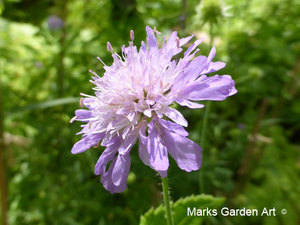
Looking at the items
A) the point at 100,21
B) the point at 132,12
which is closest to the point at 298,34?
the point at 132,12

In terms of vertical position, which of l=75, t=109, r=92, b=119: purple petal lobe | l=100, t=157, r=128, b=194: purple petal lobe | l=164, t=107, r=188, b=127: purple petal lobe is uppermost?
l=75, t=109, r=92, b=119: purple petal lobe

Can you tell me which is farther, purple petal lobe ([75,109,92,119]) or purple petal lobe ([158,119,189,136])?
purple petal lobe ([75,109,92,119])

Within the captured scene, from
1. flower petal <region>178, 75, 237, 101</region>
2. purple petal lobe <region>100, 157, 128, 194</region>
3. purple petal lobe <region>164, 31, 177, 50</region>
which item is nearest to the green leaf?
purple petal lobe <region>100, 157, 128, 194</region>

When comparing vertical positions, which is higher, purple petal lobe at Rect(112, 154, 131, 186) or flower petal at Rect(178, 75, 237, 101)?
flower petal at Rect(178, 75, 237, 101)

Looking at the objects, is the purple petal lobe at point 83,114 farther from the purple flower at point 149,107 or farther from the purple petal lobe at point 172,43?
the purple petal lobe at point 172,43

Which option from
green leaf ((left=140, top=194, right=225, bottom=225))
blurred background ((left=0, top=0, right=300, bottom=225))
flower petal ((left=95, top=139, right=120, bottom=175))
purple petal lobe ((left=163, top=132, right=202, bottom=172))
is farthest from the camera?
blurred background ((left=0, top=0, right=300, bottom=225))

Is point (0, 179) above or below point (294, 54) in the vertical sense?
below

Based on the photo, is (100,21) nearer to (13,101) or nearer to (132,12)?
(132,12)

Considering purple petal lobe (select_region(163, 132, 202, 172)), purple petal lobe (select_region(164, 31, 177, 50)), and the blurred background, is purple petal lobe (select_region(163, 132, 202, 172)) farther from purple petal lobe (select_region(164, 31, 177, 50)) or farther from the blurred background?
the blurred background

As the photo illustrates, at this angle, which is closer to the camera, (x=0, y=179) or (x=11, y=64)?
(x=0, y=179)
